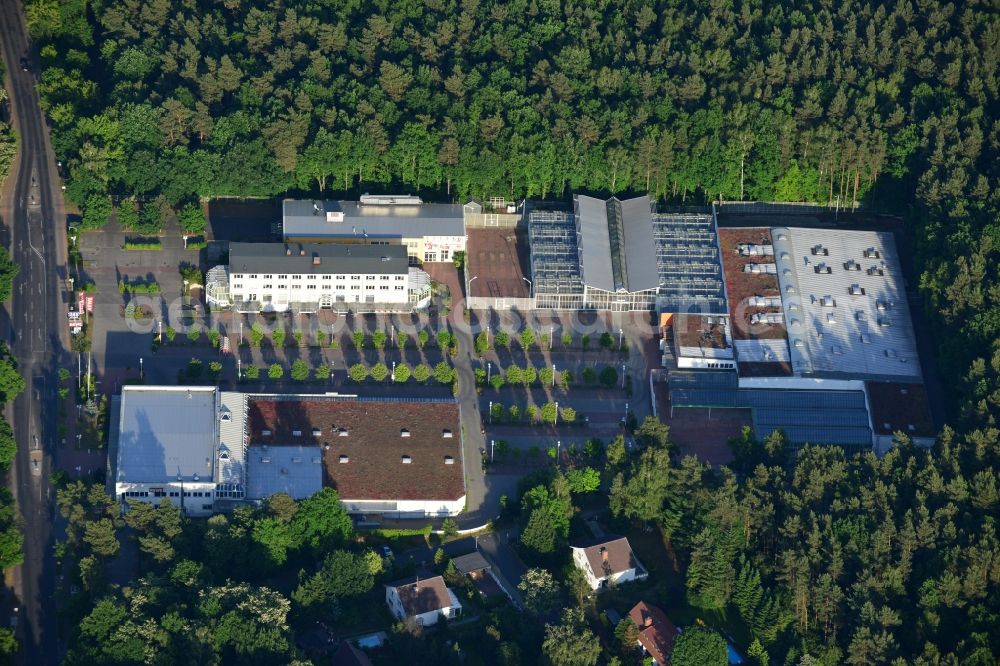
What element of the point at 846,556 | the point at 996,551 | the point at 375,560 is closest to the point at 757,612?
the point at 846,556

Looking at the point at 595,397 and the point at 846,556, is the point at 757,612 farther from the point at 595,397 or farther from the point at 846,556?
the point at 595,397

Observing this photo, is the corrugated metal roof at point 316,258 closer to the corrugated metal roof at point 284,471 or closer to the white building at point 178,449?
the white building at point 178,449

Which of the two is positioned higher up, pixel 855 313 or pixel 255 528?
pixel 855 313

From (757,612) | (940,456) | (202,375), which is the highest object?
(202,375)

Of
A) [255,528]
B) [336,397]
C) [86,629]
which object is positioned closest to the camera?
[86,629]

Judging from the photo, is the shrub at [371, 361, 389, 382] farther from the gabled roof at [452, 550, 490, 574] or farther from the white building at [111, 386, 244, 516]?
the gabled roof at [452, 550, 490, 574]

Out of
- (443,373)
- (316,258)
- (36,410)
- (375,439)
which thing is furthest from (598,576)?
(36,410)

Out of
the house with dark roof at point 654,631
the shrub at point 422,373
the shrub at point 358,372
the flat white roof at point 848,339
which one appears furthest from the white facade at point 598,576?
the flat white roof at point 848,339

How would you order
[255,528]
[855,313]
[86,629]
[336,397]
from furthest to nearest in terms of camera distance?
[855,313], [336,397], [255,528], [86,629]
